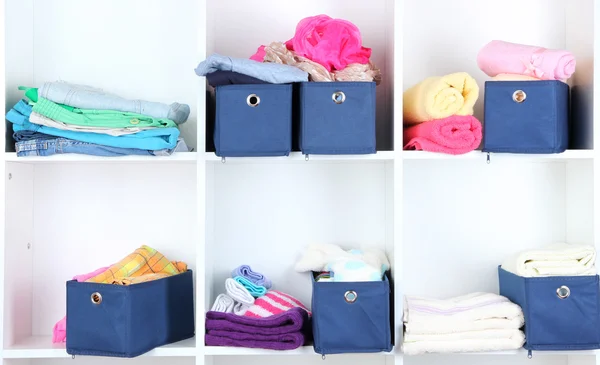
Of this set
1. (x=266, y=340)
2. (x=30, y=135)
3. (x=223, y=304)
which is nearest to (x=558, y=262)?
(x=266, y=340)

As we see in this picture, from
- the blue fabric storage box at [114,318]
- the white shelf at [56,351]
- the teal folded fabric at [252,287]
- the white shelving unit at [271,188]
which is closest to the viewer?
the blue fabric storage box at [114,318]

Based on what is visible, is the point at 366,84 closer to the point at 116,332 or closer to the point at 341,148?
the point at 341,148

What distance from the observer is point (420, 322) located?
183 cm

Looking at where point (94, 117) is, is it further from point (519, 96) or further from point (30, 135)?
point (519, 96)

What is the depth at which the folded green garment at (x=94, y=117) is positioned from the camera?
1.88 meters

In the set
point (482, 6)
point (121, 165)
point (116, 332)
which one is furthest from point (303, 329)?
point (482, 6)

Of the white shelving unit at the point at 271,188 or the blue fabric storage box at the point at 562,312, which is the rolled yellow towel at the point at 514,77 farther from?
the blue fabric storage box at the point at 562,312

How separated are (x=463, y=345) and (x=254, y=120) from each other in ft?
2.61

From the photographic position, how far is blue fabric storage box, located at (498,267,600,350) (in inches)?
71.9

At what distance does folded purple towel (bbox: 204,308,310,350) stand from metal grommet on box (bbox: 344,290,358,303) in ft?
0.46

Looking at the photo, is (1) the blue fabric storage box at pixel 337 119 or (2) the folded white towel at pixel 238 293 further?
(2) the folded white towel at pixel 238 293

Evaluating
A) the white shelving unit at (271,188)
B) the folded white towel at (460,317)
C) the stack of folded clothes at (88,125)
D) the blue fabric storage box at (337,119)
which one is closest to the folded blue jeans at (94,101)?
the stack of folded clothes at (88,125)

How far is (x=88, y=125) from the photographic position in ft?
6.15

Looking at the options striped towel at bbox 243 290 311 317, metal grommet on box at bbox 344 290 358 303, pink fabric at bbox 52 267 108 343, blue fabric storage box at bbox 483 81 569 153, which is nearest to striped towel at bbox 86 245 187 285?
pink fabric at bbox 52 267 108 343
